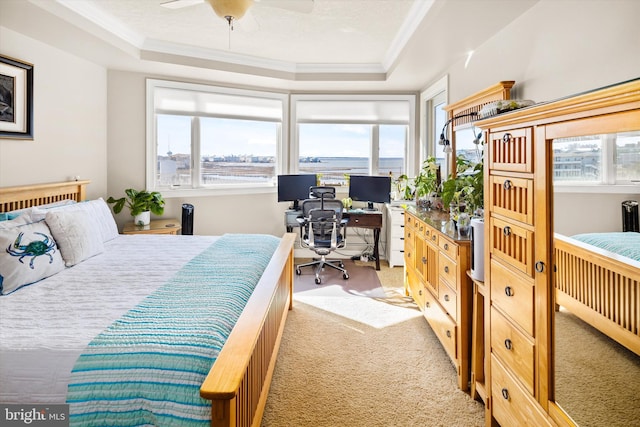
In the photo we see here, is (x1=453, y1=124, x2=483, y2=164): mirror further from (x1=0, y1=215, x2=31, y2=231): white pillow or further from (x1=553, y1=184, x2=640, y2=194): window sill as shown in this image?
(x1=0, y1=215, x2=31, y2=231): white pillow

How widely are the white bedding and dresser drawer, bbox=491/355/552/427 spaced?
1.72 m

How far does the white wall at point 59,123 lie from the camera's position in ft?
10.4

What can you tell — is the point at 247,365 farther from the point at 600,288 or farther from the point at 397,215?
the point at 397,215

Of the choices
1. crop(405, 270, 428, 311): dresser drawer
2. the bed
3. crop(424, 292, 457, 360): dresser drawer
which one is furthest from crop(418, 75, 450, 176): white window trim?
the bed

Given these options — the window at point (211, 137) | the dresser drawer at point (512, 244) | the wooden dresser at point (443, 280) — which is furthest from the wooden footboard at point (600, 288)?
the window at point (211, 137)

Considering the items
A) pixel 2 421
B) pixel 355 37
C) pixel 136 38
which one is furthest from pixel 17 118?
pixel 355 37

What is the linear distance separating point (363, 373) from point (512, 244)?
1.39m

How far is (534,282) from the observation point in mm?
1468

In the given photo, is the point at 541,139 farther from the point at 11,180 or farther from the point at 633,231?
A: the point at 11,180

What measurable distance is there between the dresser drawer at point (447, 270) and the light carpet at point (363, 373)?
0.59m

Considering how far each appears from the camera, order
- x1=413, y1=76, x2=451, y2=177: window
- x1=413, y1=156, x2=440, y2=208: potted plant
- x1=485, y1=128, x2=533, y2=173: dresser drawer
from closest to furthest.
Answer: x1=485, y1=128, x2=533, y2=173: dresser drawer → x1=413, y1=156, x2=440, y2=208: potted plant → x1=413, y1=76, x2=451, y2=177: window

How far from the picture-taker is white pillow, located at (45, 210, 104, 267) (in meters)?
2.59

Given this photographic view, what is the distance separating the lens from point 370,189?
5.32m

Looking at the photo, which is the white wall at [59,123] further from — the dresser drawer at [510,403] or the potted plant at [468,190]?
the dresser drawer at [510,403]
